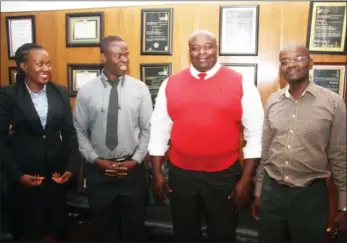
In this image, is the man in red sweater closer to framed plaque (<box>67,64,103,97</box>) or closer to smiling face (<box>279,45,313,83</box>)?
smiling face (<box>279,45,313,83</box>)

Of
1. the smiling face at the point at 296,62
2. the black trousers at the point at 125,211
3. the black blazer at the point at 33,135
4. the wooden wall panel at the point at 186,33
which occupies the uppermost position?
the wooden wall panel at the point at 186,33

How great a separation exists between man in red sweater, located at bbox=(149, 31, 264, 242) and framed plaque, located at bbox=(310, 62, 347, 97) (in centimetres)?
85

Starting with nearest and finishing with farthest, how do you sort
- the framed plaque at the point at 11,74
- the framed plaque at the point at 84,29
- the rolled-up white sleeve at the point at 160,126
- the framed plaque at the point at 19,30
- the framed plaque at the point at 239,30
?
the rolled-up white sleeve at the point at 160,126, the framed plaque at the point at 239,30, the framed plaque at the point at 84,29, the framed plaque at the point at 19,30, the framed plaque at the point at 11,74

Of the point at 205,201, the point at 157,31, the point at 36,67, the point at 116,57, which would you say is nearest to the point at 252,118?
the point at 205,201

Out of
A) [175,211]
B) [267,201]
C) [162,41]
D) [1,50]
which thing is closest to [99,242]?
[175,211]

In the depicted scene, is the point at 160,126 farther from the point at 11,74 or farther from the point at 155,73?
the point at 11,74

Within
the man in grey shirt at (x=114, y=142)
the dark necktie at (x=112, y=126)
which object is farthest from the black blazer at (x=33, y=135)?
the dark necktie at (x=112, y=126)

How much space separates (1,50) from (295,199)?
116 inches

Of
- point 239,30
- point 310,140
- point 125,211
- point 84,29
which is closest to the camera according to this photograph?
point 310,140

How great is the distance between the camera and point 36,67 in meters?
1.94

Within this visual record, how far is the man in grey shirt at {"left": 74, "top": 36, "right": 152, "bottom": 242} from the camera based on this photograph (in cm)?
196

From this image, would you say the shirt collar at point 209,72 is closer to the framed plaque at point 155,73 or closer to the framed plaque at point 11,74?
the framed plaque at point 155,73

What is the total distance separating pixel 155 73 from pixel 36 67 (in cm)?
99

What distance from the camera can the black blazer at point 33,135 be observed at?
6.22 feet
